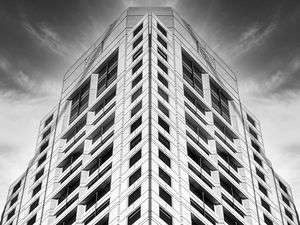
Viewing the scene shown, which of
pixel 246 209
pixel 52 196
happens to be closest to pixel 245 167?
pixel 246 209

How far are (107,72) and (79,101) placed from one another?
17.9 feet

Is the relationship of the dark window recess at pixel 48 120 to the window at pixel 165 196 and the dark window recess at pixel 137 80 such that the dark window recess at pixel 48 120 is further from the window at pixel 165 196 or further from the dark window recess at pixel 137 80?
the window at pixel 165 196

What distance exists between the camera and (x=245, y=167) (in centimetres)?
8619

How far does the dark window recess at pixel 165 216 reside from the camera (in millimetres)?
63906

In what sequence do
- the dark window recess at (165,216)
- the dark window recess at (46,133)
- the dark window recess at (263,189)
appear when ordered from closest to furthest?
1. the dark window recess at (165,216)
2. the dark window recess at (263,189)
3. the dark window recess at (46,133)

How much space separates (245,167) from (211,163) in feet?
28.3

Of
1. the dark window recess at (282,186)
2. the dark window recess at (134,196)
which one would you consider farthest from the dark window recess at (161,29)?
the dark window recess at (282,186)

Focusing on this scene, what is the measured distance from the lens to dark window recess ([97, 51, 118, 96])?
87.9 metres

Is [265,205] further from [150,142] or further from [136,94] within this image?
→ [150,142]

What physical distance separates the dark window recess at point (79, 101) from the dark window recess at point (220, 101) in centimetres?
1487

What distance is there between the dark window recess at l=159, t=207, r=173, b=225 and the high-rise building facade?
4.1 inches

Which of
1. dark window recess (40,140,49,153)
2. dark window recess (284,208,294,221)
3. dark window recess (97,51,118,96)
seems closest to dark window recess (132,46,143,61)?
dark window recess (97,51,118,96)

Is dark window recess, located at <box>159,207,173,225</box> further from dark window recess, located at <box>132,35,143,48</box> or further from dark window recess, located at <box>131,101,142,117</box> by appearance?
dark window recess, located at <box>132,35,143,48</box>

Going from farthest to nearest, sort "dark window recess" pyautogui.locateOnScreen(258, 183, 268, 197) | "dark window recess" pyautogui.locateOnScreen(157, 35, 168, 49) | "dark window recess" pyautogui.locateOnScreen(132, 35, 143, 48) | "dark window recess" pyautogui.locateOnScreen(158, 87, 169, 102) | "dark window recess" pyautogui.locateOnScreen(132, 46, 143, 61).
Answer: "dark window recess" pyautogui.locateOnScreen(258, 183, 268, 197)
"dark window recess" pyautogui.locateOnScreen(157, 35, 168, 49)
"dark window recess" pyautogui.locateOnScreen(132, 35, 143, 48)
"dark window recess" pyautogui.locateOnScreen(132, 46, 143, 61)
"dark window recess" pyautogui.locateOnScreen(158, 87, 169, 102)
